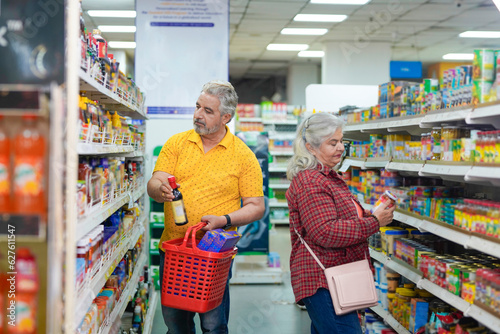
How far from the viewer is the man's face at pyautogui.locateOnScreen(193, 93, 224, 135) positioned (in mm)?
3188

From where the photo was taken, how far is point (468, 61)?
51.8 feet

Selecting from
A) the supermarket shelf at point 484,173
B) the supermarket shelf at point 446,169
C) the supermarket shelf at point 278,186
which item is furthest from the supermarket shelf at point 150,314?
the supermarket shelf at point 278,186

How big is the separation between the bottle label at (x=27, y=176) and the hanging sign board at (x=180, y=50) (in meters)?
5.05

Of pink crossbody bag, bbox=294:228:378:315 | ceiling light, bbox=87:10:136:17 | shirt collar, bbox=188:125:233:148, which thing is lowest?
pink crossbody bag, bbox=294:228:378:315

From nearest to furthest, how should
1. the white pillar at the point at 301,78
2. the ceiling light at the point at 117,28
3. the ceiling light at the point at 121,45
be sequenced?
the ceiling light at the point at 117,28, the ceiling light at the point at 121,45, the white pillar at the point at 301,78

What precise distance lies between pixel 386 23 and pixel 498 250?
28.6 ft

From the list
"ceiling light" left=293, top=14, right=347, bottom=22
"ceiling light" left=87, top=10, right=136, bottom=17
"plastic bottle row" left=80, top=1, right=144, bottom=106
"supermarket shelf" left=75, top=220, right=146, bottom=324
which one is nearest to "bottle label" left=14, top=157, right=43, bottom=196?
"supermarket shelf" left=75, top=220, right=146, bottom=324

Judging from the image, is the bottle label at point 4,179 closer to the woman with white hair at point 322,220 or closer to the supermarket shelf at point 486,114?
the woman with white hair at point 322,220

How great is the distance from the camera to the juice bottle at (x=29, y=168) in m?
1.69

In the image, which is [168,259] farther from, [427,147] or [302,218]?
[427,147]

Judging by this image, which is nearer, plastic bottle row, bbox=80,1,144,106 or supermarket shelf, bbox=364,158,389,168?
plastic bottle row, bbox=80,1,144,106

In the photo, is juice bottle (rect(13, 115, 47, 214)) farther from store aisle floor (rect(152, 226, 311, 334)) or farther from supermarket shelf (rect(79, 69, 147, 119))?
store aisle floor (rect(152, 226, 311, 334))

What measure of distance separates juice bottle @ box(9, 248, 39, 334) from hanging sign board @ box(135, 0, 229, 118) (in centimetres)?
507

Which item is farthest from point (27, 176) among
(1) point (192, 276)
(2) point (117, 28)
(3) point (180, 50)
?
(2) point (117, 28)
